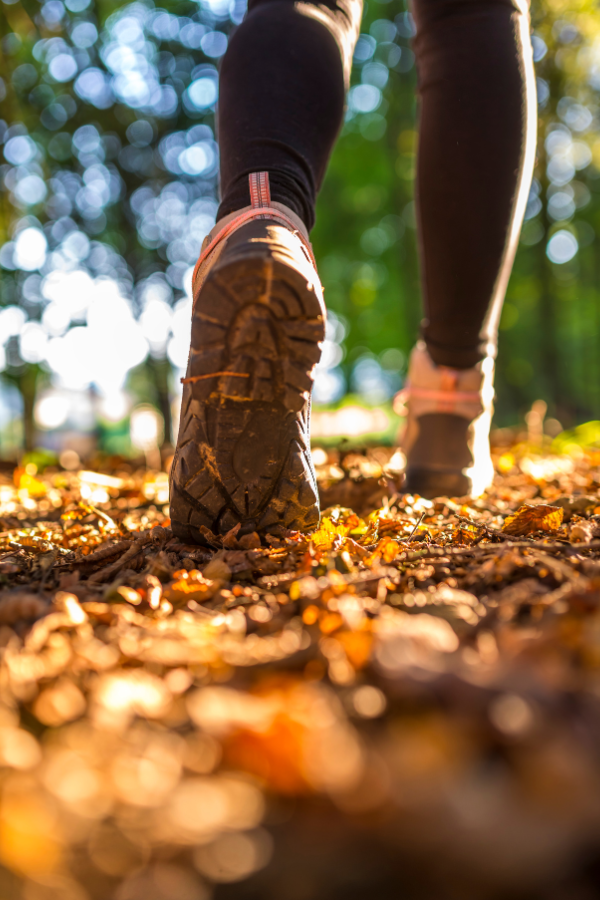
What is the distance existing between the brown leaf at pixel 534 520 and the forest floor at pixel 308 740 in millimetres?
367

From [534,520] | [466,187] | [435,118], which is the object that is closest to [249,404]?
[534,520]

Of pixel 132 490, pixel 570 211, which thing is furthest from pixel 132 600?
pixel 570 211

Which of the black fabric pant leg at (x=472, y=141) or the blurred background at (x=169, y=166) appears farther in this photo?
the blurred background at (x=169, y=166)

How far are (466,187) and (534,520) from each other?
2.62 ft

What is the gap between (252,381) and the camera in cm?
108

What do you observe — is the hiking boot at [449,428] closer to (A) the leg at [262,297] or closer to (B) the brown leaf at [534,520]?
(B) the brown leaf at [534,520]

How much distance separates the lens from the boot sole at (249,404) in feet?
3.40

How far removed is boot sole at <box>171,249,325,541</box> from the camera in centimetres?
104

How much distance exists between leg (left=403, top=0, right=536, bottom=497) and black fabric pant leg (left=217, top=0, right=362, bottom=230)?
0.85 feet

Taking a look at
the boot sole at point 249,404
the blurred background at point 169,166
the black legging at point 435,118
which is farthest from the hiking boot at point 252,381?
the blurred background at point 169,166

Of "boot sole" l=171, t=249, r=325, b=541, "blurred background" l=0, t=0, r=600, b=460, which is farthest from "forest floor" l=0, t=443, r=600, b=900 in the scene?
"blurred background" l=0, t=0, r=600, b=460

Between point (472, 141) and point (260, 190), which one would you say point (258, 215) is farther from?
point (472, 141)

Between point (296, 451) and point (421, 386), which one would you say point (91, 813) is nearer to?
point (296, 451)

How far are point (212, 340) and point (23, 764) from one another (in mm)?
729
